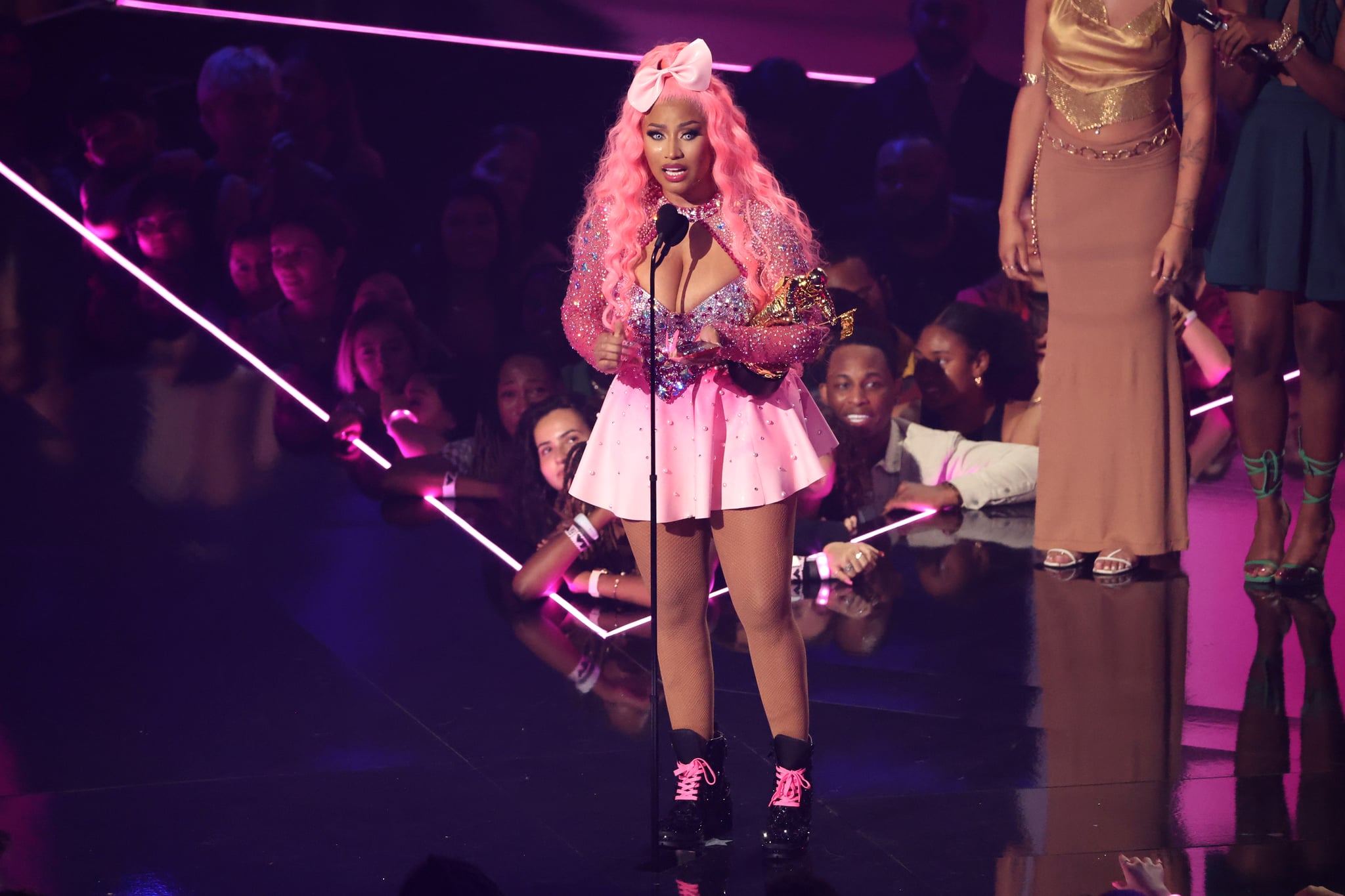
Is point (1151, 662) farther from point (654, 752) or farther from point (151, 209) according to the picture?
point (151, 209)

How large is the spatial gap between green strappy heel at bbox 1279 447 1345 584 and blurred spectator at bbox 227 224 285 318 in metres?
3.74

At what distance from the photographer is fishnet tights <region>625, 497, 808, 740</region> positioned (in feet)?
9.18

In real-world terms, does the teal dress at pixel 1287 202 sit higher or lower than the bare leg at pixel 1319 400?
higher

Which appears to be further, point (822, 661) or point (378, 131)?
point (378, 131)

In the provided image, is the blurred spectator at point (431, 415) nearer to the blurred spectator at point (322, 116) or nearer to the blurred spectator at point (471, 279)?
the blurred spectator at point (471, 279)

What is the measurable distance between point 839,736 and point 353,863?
46.1 inches

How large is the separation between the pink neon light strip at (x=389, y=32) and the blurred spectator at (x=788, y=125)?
10cm

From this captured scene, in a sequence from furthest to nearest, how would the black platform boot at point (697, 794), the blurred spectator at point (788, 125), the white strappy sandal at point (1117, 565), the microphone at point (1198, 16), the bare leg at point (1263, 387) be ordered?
1. the blurred spectator at point (788, 125)
2. the white strappy sandal at point (1117, 565)
3. the bare leg at point (1263, 387)
4. the microphone at point (1198, 16)
5. the black platform boot at point (697, 794)

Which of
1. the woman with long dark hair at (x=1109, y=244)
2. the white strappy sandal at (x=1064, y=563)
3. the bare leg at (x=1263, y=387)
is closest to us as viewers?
the woman with long dark hair at (x=1109, y=244)

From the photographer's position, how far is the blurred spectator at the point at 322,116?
5766mm

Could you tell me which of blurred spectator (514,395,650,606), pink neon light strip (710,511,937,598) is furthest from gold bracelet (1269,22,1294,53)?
blurred spectator (514,395,650,606)

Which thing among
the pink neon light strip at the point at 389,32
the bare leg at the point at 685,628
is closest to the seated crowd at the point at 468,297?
the pink neon light strip at the point at 389,32

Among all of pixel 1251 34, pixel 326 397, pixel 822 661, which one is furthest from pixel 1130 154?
pixel 326 397

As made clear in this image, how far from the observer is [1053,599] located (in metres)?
4.47
